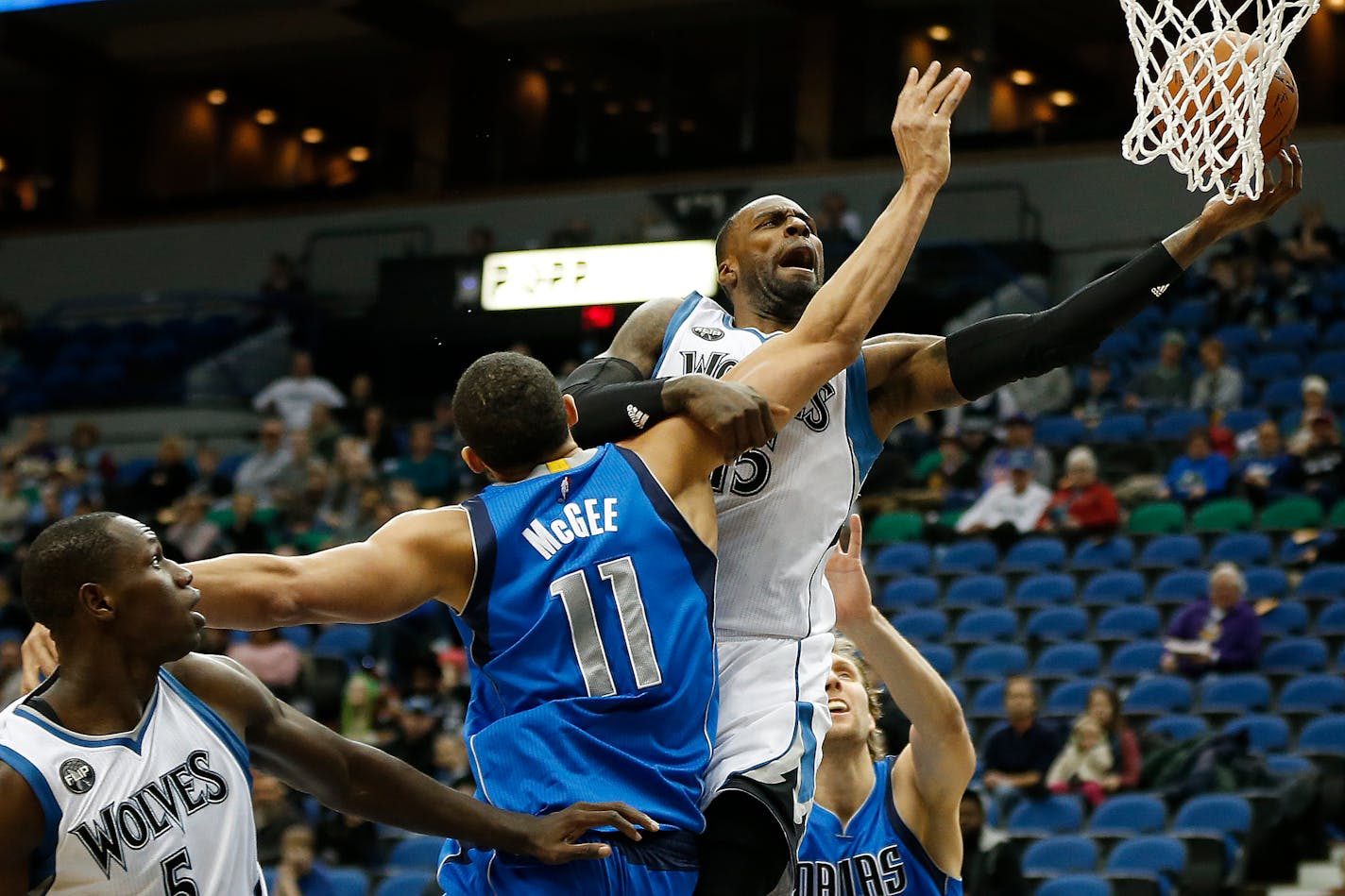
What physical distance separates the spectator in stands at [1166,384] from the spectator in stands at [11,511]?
32.9ft

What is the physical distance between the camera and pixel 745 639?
14.0ft

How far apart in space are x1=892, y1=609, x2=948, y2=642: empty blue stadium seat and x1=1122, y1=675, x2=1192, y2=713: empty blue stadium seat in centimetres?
178

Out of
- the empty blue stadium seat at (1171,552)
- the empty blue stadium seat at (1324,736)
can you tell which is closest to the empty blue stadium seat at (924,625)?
the empty blue stadium seat at (1171,552)

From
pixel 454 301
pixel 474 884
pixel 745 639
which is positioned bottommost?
pixel 474 884

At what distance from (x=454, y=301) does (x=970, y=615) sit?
8.55m

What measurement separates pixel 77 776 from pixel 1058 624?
965 centimetres

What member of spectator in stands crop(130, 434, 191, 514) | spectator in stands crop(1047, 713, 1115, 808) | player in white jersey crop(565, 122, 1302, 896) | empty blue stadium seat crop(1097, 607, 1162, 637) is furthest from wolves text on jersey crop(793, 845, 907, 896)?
spectator in stands crop(130, 434, 191, 514)

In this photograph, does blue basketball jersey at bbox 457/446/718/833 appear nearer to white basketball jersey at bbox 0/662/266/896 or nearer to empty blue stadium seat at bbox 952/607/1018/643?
white basketball jersey at bbox 0/662/266/896

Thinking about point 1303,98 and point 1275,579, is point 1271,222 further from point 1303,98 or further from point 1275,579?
point 1275,579

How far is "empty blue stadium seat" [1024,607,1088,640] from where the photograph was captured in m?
12.3

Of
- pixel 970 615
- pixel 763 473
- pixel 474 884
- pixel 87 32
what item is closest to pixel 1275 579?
pixel 970 615


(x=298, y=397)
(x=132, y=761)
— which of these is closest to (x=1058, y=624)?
(x=298, y=397)

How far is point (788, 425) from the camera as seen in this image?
14.6 feet

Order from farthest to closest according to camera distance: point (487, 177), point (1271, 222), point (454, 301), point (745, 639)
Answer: point (487, 177), point (454, 301), point (1271, 222), point (745, 639)
